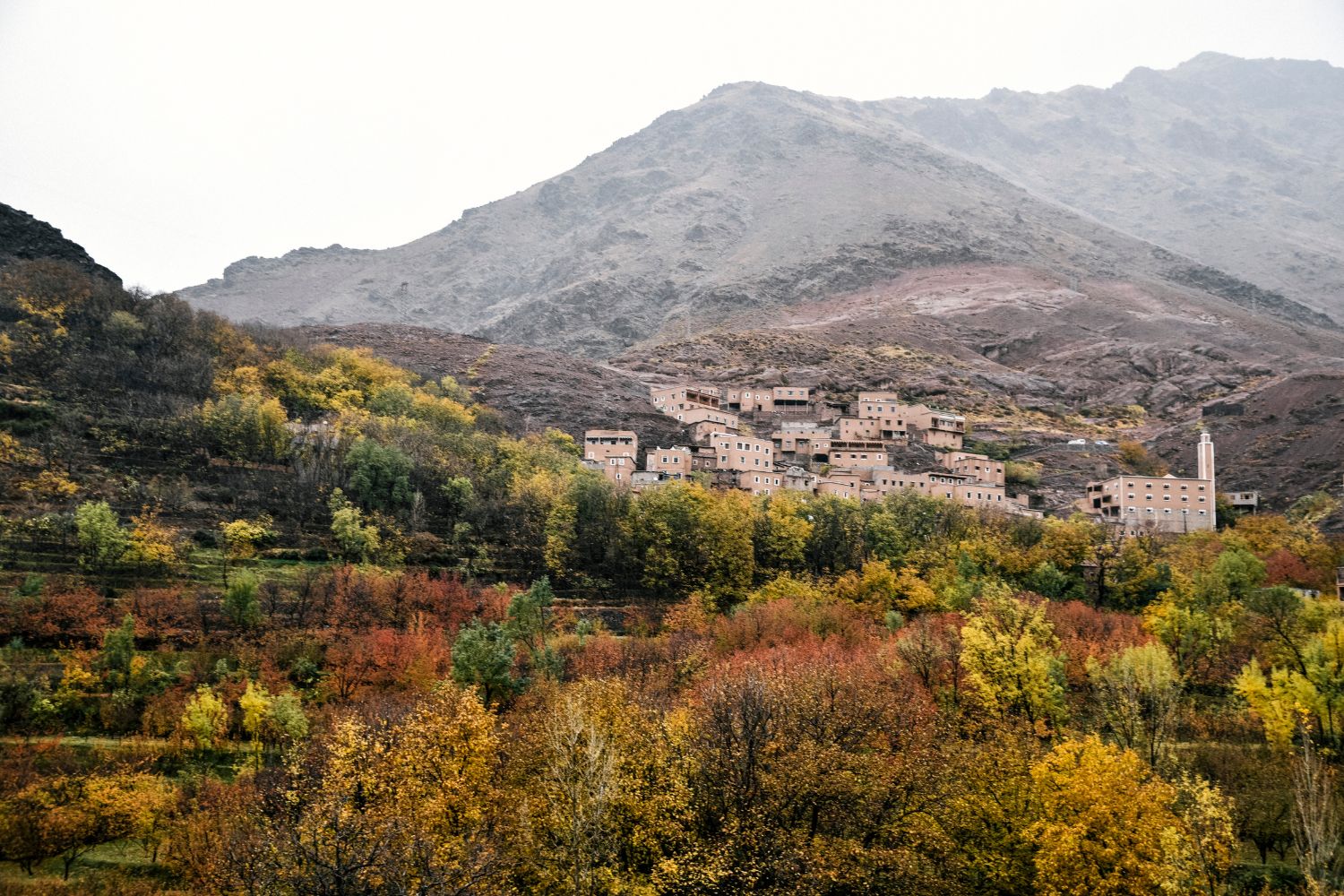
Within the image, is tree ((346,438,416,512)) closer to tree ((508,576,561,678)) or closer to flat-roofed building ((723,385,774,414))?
tree ((508,576,561,678))

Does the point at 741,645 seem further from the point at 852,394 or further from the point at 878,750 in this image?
the point at 852,394

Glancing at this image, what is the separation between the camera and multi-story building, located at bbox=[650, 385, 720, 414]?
119375 millimetres

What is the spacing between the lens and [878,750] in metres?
33.6

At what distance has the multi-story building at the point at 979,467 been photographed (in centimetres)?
10331

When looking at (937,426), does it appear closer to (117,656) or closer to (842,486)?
(842,486)

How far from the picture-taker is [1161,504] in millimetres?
93250

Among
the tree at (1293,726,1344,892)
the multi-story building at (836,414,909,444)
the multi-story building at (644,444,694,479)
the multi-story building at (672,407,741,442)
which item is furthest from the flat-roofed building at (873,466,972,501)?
the tree at (1293,726,1344,892)

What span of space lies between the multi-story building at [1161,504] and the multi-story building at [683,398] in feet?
156

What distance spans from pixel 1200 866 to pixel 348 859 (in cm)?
2182

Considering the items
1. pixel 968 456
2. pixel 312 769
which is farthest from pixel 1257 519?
pixel 312 769

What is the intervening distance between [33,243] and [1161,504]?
116078 mm

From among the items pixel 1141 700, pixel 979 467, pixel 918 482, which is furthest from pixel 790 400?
pixel 1141 700

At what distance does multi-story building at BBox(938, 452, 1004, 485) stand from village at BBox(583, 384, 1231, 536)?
0.10 meters

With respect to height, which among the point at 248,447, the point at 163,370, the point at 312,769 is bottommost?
the point at 312,769
